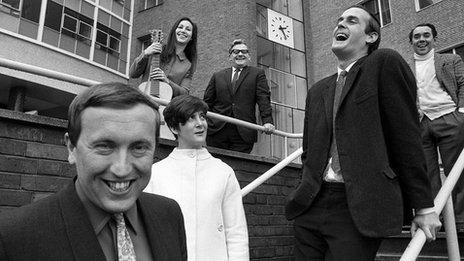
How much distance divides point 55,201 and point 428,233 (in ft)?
5.35

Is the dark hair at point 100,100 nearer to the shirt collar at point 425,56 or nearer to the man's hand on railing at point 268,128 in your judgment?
the man's hand on railing at point 268,128

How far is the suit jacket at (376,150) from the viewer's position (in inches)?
71.2

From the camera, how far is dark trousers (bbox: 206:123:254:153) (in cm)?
441

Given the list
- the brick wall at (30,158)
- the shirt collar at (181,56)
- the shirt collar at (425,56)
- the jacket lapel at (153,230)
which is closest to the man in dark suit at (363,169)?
the jacket lapel at (153,230)

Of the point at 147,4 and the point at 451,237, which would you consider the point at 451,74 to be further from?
the point at 147,4

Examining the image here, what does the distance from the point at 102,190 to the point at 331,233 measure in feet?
4.11

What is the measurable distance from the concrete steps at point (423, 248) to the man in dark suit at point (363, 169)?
3.84 ft

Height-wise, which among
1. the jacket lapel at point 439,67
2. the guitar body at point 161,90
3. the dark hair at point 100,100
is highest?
the jacket lapel at point 439,67

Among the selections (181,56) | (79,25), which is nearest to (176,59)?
(181,56)

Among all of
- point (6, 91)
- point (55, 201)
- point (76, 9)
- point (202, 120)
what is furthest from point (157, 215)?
point (76, 9)

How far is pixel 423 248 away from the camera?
3020mm

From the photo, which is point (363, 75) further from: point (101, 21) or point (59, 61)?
point (101, 21)

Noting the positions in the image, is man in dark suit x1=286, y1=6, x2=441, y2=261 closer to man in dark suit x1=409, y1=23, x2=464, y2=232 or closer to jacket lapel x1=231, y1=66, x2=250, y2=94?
man in dark suit x1=409, y1=23, x2=464, y2=232

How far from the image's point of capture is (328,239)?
193cm
